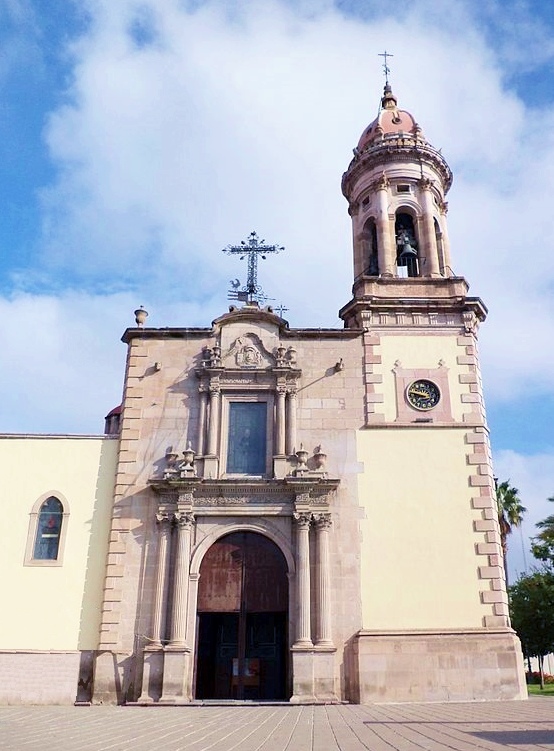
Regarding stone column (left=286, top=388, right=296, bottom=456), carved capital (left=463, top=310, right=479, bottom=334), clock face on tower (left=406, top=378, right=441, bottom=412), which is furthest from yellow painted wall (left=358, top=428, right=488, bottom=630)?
carved capital (left=463, top=310, right=479, bottom=334)

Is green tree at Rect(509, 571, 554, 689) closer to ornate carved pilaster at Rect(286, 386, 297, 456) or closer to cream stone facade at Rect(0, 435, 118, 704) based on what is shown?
ornate carved pilaster at Rect(286, 386, 297, 456)

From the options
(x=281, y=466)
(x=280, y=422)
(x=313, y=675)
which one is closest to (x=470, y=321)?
(x=280, y=422)

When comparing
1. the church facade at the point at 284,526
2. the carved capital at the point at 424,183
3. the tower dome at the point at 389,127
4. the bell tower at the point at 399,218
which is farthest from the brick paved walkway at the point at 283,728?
the tower dome at the point at 389,127

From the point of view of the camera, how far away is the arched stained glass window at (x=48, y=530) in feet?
57.5

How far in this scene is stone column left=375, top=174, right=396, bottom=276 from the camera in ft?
70.6

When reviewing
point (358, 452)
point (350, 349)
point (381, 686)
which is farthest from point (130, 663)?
point (350, 349)

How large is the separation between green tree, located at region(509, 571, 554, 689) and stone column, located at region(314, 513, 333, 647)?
66.6 feet

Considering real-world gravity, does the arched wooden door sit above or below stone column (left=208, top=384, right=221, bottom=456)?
below

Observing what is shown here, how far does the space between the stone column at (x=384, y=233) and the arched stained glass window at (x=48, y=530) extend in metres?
11.9

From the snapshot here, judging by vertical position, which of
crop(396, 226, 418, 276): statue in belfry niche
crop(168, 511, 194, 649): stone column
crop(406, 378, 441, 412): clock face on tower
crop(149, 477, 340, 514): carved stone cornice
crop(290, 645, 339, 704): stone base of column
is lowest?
crop(290, 645, 339, 704): stone base of column

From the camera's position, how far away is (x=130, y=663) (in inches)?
643

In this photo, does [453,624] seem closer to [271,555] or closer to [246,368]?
[271,555]

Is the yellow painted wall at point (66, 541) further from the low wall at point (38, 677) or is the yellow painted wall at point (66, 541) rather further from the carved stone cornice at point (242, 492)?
the carved stone cornice at point (242, 492)

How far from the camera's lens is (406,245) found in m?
21.9
